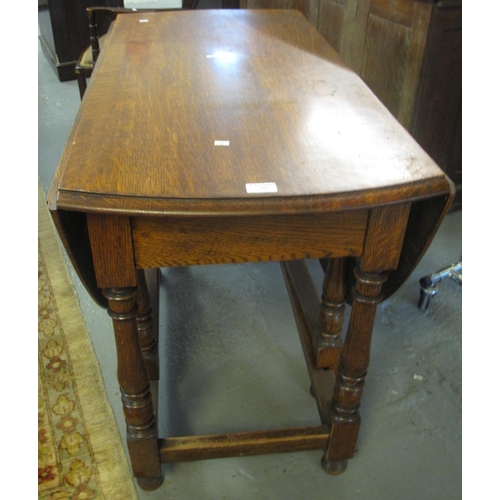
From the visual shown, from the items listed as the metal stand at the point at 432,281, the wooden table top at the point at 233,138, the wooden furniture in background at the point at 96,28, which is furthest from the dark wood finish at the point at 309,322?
the wooden furniture in background at the point at 96,28

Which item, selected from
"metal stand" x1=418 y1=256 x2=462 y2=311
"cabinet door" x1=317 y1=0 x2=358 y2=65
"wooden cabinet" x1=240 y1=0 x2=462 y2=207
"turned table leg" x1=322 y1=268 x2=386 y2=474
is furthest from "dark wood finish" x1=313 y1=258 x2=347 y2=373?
"cabinet door" x1=317 y1=0 x2=358 y2=65

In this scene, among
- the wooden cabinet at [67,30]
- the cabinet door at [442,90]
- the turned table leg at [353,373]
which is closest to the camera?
the turned table leg at [353,373]

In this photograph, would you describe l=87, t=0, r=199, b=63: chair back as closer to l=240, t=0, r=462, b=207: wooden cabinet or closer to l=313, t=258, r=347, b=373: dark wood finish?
l=240, t=0, r=462, b=207: wooden cabinet

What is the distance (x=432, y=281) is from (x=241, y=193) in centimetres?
113

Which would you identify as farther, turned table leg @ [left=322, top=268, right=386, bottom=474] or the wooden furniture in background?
the wooden furniture in background

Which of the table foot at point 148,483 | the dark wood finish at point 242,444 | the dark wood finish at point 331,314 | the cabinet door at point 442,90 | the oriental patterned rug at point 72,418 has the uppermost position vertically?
the cabinet door at point 442,90

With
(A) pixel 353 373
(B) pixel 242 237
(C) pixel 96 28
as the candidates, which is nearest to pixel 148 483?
(A) pixel 353 373

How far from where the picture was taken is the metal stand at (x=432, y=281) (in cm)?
175

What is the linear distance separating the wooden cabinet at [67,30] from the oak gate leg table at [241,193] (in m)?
2.71

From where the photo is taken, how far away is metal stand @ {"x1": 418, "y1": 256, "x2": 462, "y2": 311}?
1.75 metres

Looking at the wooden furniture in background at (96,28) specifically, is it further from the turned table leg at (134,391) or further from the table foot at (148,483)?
the table foot at (148,483)

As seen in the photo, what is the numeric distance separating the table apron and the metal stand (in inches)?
35.5

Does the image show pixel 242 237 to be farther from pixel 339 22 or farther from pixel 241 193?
pixel 339 22

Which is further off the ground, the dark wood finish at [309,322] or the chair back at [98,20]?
the chair back at [98,20]
